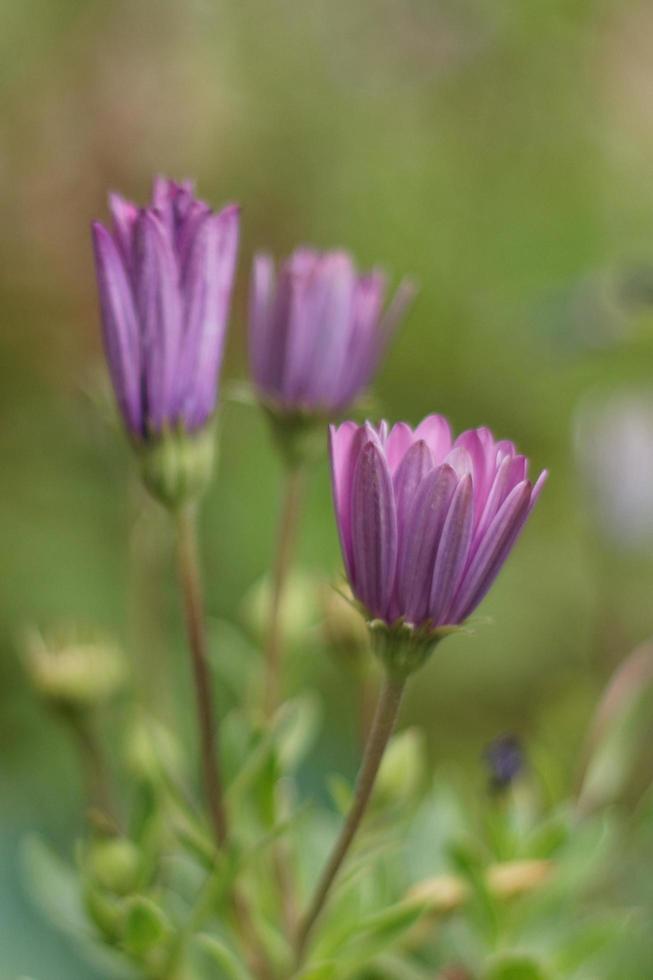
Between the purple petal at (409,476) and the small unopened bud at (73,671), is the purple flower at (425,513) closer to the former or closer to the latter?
the purple petal at (409,476)

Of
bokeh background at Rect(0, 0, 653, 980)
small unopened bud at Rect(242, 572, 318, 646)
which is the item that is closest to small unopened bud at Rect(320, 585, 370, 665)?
small unopened bud at Rect(242, 572, 318, 646)

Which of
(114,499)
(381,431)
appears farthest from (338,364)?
(114,499)

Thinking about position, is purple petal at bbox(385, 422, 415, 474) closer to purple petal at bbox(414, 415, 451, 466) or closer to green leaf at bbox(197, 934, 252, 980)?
purple petal at bbox(414, 415, 451, 466)

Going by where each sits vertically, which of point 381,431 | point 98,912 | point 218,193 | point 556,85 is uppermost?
point 556,85

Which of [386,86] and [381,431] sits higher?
[386,86]

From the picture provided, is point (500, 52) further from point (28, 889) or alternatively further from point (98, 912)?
point (98, 912)

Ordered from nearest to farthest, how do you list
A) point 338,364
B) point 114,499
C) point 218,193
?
point 338,364 → point 114,499 → point 218,193
